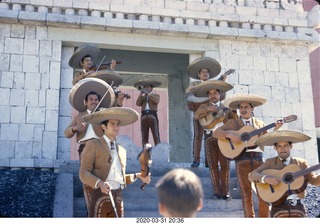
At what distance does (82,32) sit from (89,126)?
351 centimetres

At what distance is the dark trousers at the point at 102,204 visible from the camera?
4812 mm

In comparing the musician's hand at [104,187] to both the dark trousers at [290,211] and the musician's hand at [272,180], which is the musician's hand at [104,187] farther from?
the dark trousers at [290,211]

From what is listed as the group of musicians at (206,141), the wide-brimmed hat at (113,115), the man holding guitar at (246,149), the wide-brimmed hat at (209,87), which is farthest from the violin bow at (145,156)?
the wide-brimmed hat at (209,87)

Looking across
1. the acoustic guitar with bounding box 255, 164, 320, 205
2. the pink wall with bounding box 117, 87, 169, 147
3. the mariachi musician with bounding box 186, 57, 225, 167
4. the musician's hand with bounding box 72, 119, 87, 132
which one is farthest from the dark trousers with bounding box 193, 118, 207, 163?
the pink wall with bounding box 117, 87, 169, 147

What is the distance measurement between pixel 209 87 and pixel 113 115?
2.54 meters

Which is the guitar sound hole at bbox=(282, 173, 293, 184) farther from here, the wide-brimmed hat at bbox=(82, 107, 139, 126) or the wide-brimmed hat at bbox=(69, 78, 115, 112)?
the wide-brimmed hat at bbox=(69, 78, 115, 112)

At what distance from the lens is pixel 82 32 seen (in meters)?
9.30

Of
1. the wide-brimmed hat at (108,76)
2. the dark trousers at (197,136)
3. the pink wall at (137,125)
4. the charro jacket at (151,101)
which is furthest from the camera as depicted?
the pink wall at (137,125)

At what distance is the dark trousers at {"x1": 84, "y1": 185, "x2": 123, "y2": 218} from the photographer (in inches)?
189

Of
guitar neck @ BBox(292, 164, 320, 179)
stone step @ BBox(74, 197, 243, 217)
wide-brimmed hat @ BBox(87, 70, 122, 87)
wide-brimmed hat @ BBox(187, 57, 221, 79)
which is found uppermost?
wide-brimmed hat @ BBox(187, 57, 221, 79)

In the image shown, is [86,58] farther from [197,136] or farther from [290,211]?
[290,211]

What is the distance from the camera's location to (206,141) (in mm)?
7172

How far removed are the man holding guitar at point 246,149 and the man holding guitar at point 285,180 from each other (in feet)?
1.86

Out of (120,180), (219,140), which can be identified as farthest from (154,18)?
(120,180)
